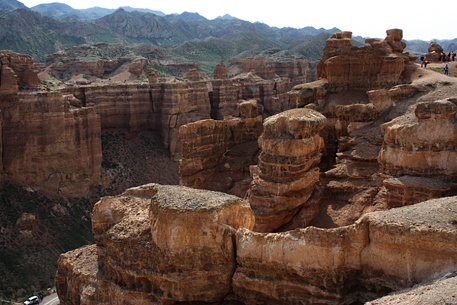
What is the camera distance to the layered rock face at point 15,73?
32188mm

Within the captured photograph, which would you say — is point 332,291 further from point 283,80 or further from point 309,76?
point 309,76

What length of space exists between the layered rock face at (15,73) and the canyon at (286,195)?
12 cm

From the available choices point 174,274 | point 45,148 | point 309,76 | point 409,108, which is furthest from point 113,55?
point 174,274

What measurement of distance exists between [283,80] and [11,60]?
A: 42.2 m

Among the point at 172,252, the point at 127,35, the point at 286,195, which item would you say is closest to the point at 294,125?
the point at 286,195

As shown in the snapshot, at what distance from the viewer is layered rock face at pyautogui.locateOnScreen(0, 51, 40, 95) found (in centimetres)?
3219

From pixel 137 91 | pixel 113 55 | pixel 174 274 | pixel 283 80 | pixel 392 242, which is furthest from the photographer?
pixel 113 55

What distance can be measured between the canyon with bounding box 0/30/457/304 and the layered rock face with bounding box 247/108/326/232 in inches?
2.1

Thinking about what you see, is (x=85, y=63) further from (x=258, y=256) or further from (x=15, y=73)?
(x=258, y=256)

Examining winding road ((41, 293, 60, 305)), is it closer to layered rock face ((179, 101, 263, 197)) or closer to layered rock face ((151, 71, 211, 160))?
layered rock face ((179, 101, 263, 197))

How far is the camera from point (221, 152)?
2356 centimetres

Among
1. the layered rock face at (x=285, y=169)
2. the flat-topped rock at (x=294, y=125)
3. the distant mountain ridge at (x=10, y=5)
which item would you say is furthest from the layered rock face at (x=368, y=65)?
the distant mountain ridge at (x=10, y=5)

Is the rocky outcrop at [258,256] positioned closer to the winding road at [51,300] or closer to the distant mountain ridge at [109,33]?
the winding road at [51,300]

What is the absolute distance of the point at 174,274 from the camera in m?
10.1
